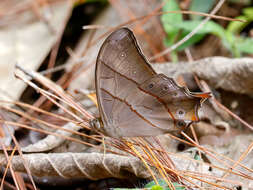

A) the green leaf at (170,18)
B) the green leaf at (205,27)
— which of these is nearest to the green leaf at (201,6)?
the green leaf at (170,18)

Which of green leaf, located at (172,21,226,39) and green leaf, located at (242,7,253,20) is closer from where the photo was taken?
green leaf, located at (172,21,226,39)

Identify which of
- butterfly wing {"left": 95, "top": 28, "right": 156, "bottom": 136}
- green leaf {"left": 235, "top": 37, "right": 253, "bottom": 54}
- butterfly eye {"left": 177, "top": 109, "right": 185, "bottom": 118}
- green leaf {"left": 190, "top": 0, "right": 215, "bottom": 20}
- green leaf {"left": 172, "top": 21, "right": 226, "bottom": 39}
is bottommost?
butterfly eye {"left": 177, "top": 109, "right": 185, "bottom": 118}

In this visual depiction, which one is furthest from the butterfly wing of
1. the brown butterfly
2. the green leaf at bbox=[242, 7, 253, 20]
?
A: the green leaf at bbox=[242, 7, 253, 20]

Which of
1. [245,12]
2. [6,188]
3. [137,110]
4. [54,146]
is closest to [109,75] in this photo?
[137,110]

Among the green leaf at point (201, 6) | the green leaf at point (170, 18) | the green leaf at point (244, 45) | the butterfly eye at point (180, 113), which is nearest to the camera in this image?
the butterfly eye at point (180, 113)

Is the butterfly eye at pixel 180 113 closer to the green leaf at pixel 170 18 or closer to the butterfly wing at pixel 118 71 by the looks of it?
the butterfly wing at pixel 118 71

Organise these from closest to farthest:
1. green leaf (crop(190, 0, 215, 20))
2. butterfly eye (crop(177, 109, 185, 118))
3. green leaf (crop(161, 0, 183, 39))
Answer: butterfly eye (crop(177, 109, 185, 118)) < green leaf (crop(161, 0, 183, 39)) < green leaf (crop(190, 0, 215, 20))

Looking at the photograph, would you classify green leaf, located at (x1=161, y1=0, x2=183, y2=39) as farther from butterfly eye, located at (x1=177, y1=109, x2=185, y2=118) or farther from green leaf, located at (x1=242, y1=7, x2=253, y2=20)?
butterfly eye, located at (x1=177, y1=109, x2=185, y2=118)

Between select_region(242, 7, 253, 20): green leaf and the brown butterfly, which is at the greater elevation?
select_region(242, 7, 253, 20): green leaf

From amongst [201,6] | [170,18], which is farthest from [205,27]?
[201,6]
